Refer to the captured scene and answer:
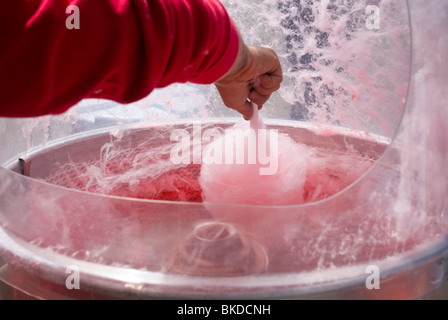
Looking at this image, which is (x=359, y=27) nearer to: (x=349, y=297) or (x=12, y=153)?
(x=349, y=297)

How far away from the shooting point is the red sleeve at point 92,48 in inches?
12.7

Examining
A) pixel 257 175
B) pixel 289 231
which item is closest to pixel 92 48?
pixel 289 231

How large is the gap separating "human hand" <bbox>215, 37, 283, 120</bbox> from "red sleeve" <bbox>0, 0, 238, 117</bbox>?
0.14 metres

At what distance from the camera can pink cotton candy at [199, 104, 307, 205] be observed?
2.08 ft

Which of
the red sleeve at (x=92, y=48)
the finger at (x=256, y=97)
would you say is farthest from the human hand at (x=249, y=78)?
the red sleeve at (x=92, y=48)

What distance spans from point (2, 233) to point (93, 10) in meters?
0.29

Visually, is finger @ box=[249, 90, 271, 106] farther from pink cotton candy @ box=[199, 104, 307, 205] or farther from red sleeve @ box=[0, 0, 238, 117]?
red sleeve @ box=[0, 0, 238, 117]

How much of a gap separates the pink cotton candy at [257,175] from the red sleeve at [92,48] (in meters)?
0.25

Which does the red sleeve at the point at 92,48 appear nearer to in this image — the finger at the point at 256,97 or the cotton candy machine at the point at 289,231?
the cotton candy machine at the point at 289,231

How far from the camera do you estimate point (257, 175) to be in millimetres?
652

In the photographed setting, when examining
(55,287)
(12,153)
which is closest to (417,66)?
(55,287)

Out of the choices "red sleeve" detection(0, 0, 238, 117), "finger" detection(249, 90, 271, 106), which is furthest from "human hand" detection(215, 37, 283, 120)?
"red sleeve" detection(0, 0, 238, 117)

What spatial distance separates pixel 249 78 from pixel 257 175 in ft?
0.50

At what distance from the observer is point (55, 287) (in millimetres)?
399
